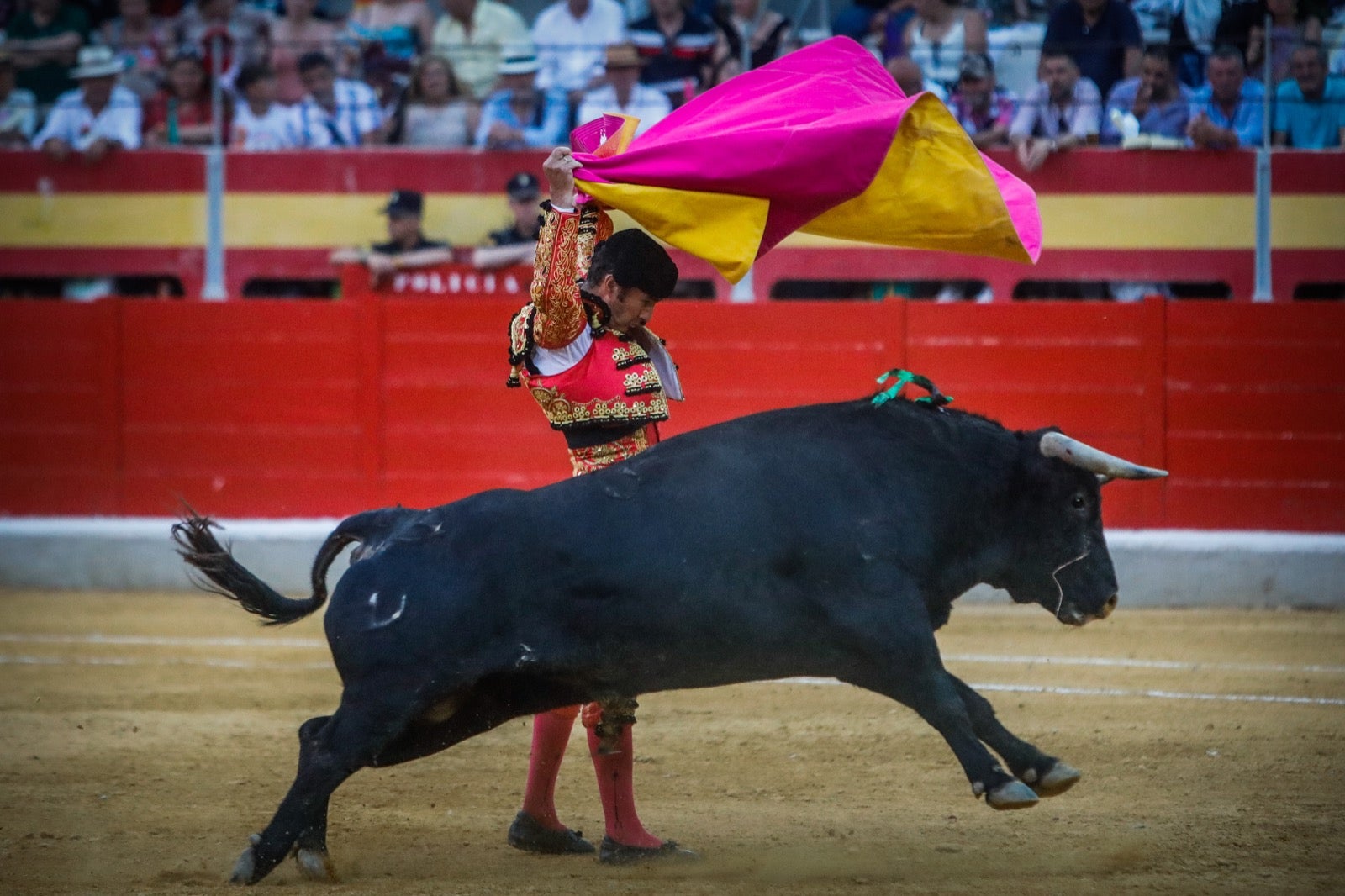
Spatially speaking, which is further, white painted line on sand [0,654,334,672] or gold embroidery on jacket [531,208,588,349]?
white painted line on sand [0,654,334,672]

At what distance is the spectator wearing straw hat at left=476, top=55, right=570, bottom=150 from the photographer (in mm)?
8062

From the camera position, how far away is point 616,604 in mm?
3367

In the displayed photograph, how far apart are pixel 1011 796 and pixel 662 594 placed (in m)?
0.79

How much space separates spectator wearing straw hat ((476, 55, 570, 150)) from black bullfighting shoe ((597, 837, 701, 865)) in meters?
4.90

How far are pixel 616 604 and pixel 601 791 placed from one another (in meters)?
0.59

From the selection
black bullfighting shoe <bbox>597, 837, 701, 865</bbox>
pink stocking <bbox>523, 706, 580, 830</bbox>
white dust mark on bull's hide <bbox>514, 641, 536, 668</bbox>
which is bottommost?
black bullfighting shoe <bbox>597, 837, 701, 865</bbox>

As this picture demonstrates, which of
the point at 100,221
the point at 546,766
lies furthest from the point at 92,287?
the point at 546,766

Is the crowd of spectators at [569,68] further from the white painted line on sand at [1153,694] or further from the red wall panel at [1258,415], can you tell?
the white painted line on sand at [1153,694]

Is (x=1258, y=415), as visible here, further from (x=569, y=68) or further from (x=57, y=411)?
(x=57, y=411)

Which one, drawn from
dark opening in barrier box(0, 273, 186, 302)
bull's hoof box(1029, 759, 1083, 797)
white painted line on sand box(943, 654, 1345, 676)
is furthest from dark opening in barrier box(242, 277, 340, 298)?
bull's hoof box(1029, 759, 1083, 797)

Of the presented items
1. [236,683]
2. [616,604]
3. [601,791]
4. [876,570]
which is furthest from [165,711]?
[876,570]

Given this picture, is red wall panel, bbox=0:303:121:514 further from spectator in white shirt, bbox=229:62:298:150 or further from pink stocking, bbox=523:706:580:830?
pink stocking, bbox=523:706:580:830

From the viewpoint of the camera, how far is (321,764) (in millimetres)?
3383

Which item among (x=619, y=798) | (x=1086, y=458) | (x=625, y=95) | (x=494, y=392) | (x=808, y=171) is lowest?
(x=619, y=798)
